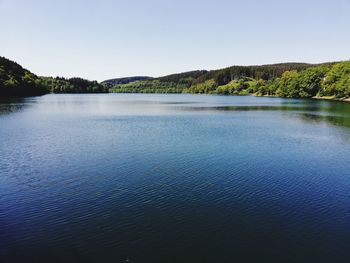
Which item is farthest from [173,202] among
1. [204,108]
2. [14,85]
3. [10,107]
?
[14,85]

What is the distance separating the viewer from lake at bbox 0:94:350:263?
12859 millimetres

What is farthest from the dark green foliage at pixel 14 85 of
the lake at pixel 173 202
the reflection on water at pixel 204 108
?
the lake at pixel 173 202

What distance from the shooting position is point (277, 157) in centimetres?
2936

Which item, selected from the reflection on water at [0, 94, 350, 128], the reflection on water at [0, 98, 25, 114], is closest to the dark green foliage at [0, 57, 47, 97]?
the reflection on water at [0, 94, 350, 128]

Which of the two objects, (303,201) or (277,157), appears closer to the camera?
(303,201)

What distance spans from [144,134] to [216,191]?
23.4 meters

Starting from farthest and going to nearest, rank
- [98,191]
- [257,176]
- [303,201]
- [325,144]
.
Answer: [325,144] → [257,176] → [98,191] → [303,201]

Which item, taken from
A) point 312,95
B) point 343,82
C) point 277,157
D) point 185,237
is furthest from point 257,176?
point 312,95

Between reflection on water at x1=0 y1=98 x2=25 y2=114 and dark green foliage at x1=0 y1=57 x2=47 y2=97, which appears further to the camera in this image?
dark green foliage at x1=0 y1=57 x2=47 y2=97

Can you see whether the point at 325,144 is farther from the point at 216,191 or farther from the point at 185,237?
the point at 185,237

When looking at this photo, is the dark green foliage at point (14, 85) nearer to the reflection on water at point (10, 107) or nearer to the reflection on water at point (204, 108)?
the reflection on water at point (204, 108)

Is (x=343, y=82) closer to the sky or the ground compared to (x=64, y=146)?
closer to the sky

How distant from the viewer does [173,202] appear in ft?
58.5

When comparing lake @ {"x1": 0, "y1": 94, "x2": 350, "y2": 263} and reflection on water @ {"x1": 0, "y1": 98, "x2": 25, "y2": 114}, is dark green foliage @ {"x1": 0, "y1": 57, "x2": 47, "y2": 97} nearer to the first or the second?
reflection on water @ {"x1": 0, "y1": 98, "x2": 25, "y2": 114}
